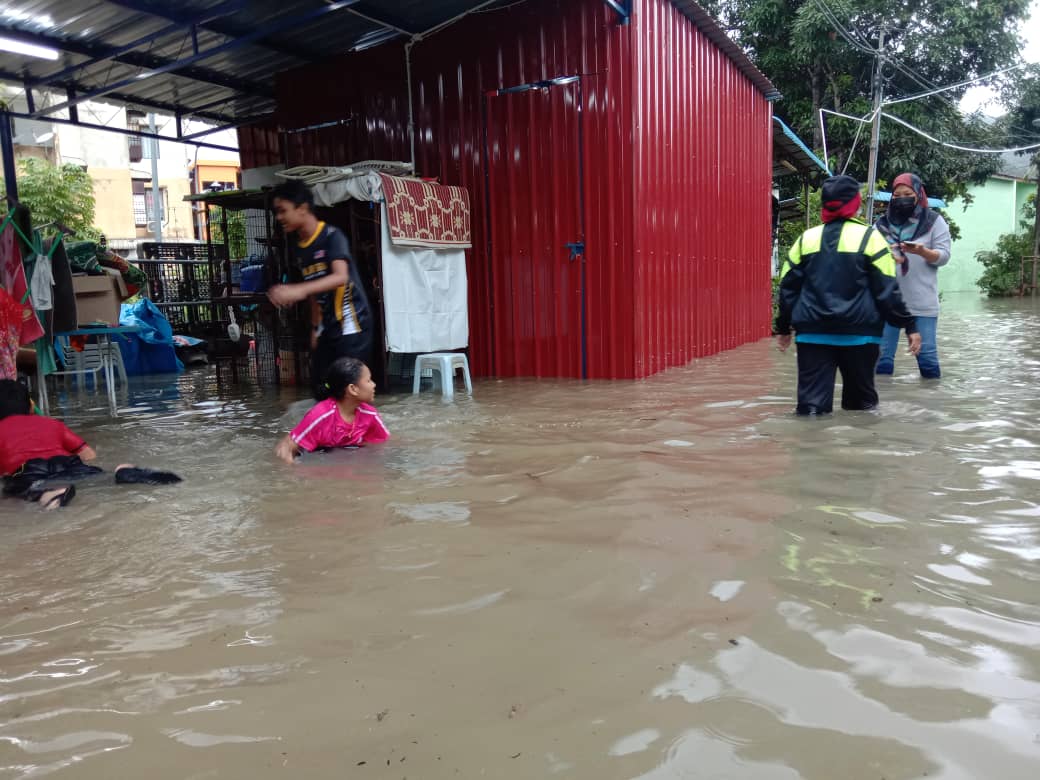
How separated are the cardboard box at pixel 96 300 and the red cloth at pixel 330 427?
12.0 ft

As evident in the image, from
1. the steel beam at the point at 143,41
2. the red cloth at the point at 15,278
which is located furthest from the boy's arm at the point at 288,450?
the steel beam at the point at 143,41

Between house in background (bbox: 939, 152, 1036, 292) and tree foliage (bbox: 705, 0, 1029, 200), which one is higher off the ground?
tree foliage (bbox: 705, 0, 1029, 200)

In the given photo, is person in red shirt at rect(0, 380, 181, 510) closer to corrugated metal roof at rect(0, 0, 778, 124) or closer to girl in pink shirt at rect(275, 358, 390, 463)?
girl in pink shirt at rect(275, 358, 390, 463)

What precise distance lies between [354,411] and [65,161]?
30.1 metres

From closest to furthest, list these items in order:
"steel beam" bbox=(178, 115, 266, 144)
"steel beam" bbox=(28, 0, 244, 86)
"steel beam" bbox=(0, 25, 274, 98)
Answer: "steel beam" bbox=(28, 0, 244, 86), "steel beam" bbox=(0, 25, 274, 98), "steel beam" bbox=(178, 115, 266, 144)

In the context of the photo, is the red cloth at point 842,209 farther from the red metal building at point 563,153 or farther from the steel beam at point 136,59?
the steel beam at point 136,59

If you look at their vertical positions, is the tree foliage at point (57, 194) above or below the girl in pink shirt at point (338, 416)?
above

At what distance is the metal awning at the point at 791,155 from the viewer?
1539cm

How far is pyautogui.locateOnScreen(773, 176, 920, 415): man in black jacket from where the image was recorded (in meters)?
5.43

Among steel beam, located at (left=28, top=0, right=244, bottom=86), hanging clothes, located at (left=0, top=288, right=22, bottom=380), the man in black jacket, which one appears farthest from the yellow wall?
the man in black jacket

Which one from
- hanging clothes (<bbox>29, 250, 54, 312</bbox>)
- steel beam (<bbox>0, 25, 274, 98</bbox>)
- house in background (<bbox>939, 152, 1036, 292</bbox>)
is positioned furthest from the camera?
house in background (<bbox>939, 152, 1036, 292</bbox>)

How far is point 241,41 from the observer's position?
8516 mm

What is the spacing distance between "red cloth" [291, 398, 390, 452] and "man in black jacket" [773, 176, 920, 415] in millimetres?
3038

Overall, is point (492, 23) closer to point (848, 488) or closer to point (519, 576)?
point (848, 488)
